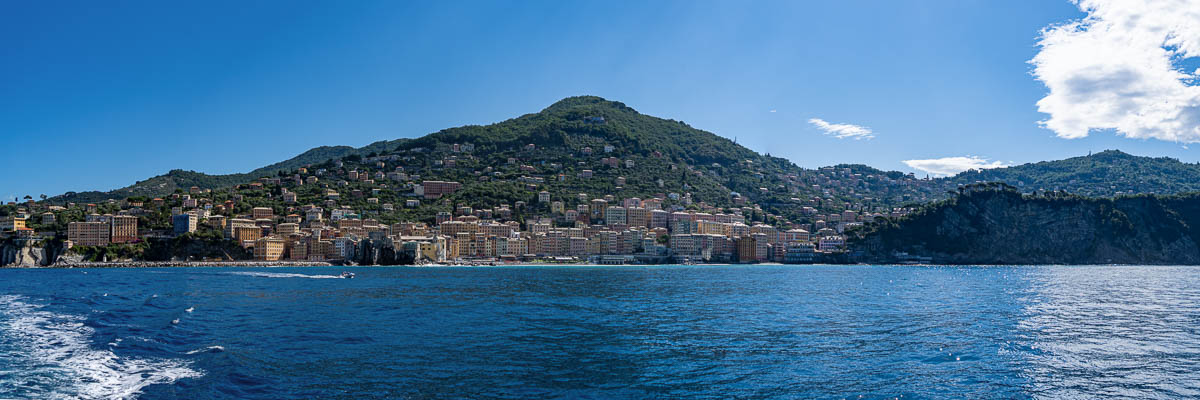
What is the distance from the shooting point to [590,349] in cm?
1719

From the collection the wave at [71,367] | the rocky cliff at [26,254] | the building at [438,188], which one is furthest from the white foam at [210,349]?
the building at [438,188]

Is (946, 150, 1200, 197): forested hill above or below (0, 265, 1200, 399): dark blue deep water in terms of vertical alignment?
above

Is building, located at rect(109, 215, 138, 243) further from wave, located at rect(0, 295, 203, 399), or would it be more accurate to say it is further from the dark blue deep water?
wave, located at rect(0, 295, 203, 399)

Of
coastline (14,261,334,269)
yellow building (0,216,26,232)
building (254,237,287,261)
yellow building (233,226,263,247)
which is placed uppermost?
yellow building (0,216,26,232)

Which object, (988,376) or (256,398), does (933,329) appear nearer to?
(988,376)

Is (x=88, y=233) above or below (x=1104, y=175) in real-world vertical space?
below

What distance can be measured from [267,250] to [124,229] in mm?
17634

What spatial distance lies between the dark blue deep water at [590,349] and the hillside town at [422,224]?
201 feet

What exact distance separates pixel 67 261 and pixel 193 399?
3369 inches

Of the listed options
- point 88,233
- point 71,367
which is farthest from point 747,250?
point 71,367

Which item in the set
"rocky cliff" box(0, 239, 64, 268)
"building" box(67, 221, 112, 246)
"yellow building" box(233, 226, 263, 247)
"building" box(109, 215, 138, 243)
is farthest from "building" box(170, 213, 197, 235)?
"rocky cliff" box(0, 239, 64, 268)

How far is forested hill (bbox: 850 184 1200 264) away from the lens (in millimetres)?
99938

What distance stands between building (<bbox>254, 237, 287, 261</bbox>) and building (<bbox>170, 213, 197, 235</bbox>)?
28.3ft

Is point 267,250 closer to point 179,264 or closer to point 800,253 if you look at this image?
point 179,264
